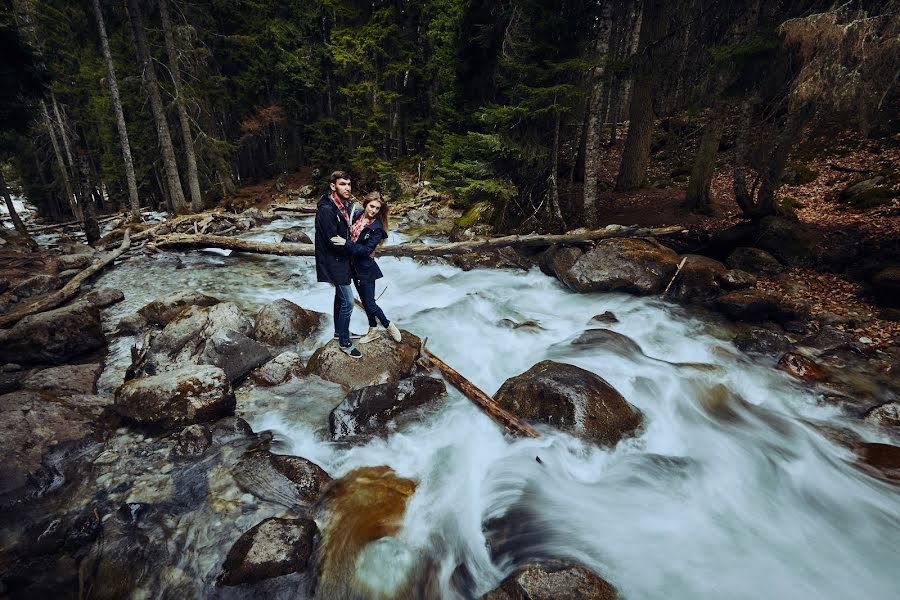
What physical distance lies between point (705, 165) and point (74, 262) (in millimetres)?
18748

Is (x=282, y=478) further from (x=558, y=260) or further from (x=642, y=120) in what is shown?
(x=642, y=120)

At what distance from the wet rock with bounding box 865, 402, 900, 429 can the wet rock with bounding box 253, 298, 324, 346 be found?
28.8 feet

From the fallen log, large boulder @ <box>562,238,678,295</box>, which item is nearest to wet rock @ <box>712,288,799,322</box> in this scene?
large boulder @ <box>562,238,678,295</box>

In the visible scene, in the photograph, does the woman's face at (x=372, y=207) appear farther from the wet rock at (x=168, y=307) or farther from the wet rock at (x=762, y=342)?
the wet rock at (x=762, y=342)

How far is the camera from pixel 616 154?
20.0m

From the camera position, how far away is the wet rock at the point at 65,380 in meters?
5.33

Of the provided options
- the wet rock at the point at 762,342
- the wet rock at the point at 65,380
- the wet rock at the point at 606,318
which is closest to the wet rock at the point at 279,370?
the wet rock at the point at 65,380

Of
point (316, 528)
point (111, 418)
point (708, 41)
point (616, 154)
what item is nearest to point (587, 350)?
point (316, 528)

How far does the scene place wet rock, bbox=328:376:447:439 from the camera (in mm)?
5043

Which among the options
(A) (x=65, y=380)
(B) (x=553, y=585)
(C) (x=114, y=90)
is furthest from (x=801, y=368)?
(C) (x=114, y=90)

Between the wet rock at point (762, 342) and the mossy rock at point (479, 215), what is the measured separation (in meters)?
8.82

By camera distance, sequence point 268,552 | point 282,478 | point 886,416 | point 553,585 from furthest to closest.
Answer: point 886,416 → point 282,478 → point 268,552 → point 553,585

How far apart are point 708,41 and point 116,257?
56.0 ft

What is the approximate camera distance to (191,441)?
457 cm
